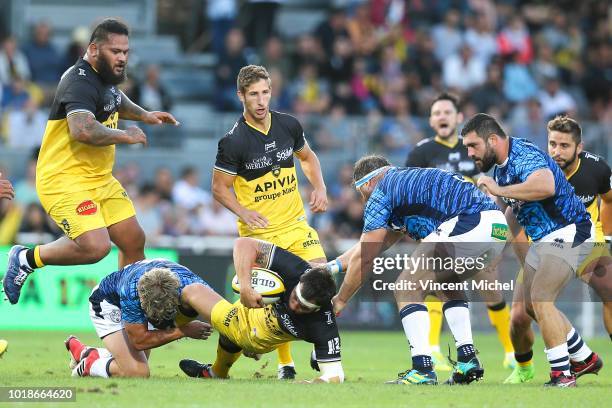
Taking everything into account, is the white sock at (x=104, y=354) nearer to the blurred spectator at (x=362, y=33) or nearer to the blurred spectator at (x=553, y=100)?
the blurred spectator at (x=362, y=33)

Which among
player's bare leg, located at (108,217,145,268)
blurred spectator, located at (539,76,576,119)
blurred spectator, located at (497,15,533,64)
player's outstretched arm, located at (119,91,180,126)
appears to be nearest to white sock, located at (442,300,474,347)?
player's bare leg, located at (108,217,145,268)

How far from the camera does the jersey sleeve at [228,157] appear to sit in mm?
11508

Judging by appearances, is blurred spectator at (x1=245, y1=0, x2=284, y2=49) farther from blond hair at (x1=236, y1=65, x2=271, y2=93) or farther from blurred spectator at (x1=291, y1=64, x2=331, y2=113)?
blond hair at (x1=236, y1=65, x2=271, y2=93)

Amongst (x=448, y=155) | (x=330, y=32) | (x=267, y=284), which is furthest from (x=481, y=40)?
(x=267, y=284)

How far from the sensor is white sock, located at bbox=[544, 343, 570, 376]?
1000 cm

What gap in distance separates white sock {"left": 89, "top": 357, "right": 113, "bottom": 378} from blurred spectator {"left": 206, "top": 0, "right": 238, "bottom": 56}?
45.5 feet

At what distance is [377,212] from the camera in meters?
10.1

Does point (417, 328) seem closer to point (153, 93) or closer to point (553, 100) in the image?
point (153, 93)

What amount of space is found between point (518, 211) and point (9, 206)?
10551 millimetres

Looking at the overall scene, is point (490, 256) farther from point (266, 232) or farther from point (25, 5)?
point (25, 5)

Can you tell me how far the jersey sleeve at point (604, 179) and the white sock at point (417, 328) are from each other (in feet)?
8.47

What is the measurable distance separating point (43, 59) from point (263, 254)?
13.1m

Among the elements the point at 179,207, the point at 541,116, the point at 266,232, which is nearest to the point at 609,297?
the point at 266,232

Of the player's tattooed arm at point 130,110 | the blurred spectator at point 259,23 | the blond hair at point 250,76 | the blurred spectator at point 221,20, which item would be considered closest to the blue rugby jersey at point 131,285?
the player's tattooed arm at point 130,110
